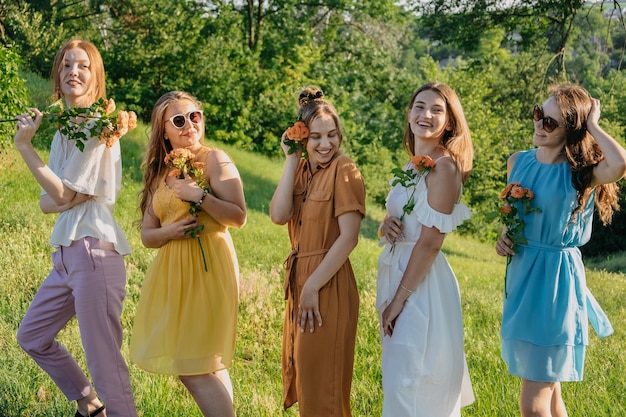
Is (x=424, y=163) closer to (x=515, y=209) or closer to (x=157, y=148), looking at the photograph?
(x=515, y=209)

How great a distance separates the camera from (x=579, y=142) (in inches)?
167

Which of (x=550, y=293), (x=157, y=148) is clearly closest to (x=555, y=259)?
(x=550, y=293)

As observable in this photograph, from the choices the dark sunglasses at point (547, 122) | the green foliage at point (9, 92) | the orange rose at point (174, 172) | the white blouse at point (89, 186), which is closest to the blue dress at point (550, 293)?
the dark sunglasses at point (547, 122)

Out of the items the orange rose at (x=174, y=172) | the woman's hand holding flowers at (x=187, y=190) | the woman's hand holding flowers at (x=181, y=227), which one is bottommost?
the woman's hand holding flowers at (x=181, y=227)

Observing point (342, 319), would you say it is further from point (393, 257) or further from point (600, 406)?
point (600, 406)

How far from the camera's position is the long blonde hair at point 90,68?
15.1 feet

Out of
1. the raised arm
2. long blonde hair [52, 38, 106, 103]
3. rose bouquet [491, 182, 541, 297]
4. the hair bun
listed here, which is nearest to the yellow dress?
long blonde hair [52, 38, 106, 103]

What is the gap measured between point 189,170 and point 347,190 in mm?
969

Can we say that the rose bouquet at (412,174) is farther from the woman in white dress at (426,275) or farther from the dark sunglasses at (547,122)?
the dark sunglasses at (547,122)

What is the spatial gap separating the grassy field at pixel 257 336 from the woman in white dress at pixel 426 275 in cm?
158

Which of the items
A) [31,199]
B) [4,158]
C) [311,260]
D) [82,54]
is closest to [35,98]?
[4,158]

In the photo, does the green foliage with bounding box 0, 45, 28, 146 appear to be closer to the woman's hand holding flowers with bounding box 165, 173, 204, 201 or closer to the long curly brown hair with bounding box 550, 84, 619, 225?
the woman's hand holding flowers with bounding box 165, 173, 204, 201

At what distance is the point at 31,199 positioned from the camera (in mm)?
10766

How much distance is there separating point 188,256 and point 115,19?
2188 cm
